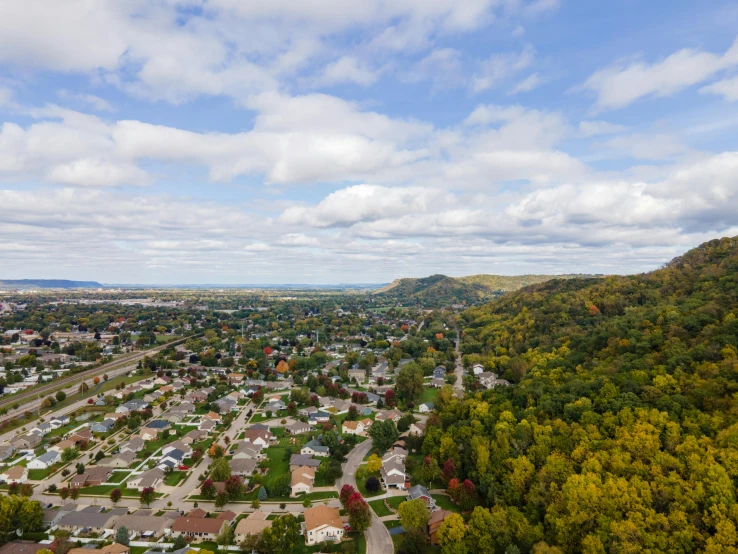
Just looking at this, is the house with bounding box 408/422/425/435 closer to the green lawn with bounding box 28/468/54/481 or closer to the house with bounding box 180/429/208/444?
the house with bounding box 180/429/208/444

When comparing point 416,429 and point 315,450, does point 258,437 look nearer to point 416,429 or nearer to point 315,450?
point 315,450

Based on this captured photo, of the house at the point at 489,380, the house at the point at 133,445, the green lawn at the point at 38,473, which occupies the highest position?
the house at the point at 489,380

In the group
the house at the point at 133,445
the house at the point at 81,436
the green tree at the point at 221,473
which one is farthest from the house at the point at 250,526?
the house at the point at 81,436

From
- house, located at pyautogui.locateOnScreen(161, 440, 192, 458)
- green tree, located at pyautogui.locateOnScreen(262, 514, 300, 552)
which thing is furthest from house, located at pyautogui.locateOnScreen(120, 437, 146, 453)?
green tree, located at pyautogui.locateOnScreen(262, 514, 300, 552)

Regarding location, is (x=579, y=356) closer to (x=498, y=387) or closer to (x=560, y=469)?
(x=498, y=387)

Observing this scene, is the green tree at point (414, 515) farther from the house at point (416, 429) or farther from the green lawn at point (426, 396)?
the green lawn at point (426, 396)

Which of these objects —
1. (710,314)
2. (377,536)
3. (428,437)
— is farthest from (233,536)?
(710,314)
